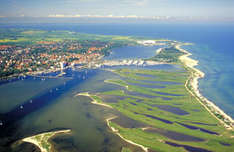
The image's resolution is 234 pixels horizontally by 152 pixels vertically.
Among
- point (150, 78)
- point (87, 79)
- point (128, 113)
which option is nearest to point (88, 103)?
point (128, 113)

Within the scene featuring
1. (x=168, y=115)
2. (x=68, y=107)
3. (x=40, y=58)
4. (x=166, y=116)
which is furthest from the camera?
(x=40, y=58)

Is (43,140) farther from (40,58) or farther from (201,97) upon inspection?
(40,58)

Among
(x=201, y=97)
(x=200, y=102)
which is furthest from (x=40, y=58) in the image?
(x=200, y=102)

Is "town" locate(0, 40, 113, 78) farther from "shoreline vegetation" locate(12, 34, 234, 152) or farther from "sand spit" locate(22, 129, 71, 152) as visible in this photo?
"sand spit" locate(22, 129, 71, 152)

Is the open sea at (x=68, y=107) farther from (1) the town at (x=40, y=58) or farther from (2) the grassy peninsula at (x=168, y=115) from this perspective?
(1) the town at (x=40, y=58)

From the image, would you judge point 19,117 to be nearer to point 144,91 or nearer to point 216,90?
point 144,91

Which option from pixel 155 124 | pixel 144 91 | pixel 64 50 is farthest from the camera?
pixel 64 50

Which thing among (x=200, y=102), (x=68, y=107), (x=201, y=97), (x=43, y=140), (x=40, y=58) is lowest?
(x=43, y=140)

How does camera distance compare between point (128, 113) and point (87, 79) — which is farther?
point (87, 79)

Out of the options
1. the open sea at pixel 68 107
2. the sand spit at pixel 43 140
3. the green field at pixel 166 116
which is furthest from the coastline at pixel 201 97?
the sand spit at pixel 43 140
